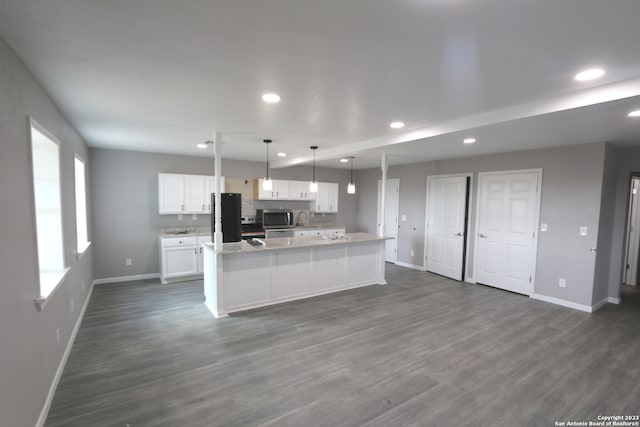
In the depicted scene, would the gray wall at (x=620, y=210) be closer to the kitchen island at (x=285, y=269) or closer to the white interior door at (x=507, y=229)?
the white interior door at (x=507, y=229)

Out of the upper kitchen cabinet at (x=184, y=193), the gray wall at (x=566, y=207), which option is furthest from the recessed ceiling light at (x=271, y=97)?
the gray wall at (x=566, y=207)

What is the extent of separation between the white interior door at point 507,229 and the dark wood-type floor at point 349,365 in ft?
2.50

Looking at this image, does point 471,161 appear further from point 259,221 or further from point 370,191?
point 259,221

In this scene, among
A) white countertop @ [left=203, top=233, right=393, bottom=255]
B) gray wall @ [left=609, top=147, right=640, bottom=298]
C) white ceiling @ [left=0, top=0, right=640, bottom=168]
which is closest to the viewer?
white ceiling @ [left=0, top=0, right=640, bottom=168]

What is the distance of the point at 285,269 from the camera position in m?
4.45

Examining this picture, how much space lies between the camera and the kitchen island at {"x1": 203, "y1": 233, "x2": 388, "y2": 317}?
3992 millimetres

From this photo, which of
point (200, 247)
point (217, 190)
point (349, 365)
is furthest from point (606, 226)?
point (200, 247)

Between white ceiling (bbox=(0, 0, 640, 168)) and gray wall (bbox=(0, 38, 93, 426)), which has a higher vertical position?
white ceiling (bbox=(0, 0, 640, 168))

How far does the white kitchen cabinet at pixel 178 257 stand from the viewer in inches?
208

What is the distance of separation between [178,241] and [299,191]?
9.86 feet

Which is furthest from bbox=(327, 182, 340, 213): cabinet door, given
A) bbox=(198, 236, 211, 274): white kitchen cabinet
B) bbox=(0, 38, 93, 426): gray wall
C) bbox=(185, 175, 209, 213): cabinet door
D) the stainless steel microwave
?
bbox=(0, 38, 93, 426): gray wall

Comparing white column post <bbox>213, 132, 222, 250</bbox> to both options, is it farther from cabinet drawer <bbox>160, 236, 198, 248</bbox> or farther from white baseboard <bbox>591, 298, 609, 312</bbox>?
white baseboard <bbox>591, 298, 609, 312</bbox>

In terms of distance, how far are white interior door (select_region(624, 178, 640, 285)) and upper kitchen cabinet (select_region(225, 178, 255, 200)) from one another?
761cm

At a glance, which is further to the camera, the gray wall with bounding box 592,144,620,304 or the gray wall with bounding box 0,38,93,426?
the gray wall with bounding box 592,144,620,304
